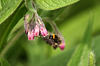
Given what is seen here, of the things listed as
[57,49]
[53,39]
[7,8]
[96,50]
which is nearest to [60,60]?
[96,50]

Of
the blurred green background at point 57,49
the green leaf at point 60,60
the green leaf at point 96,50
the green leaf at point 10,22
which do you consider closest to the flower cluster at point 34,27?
the green leaf at point 10,22

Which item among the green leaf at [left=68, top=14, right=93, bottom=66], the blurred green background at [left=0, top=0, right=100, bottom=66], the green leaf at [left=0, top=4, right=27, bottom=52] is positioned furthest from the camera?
the blurred green background at [left=0, top=0, right=100, bottom=66]

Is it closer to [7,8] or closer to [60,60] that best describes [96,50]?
[60,60]

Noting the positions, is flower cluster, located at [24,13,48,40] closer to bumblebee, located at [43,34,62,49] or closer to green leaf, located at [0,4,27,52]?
green leaf, located at [0,4,27,52]

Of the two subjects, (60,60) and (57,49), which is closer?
(60,60)

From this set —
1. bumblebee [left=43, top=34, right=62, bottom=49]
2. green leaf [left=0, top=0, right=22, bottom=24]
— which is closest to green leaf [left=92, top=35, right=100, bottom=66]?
bumblebee [left=43, top=34, right=62, bottom=49]

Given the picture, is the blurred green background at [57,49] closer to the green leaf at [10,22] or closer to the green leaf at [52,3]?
the green leaf at [10,22]
